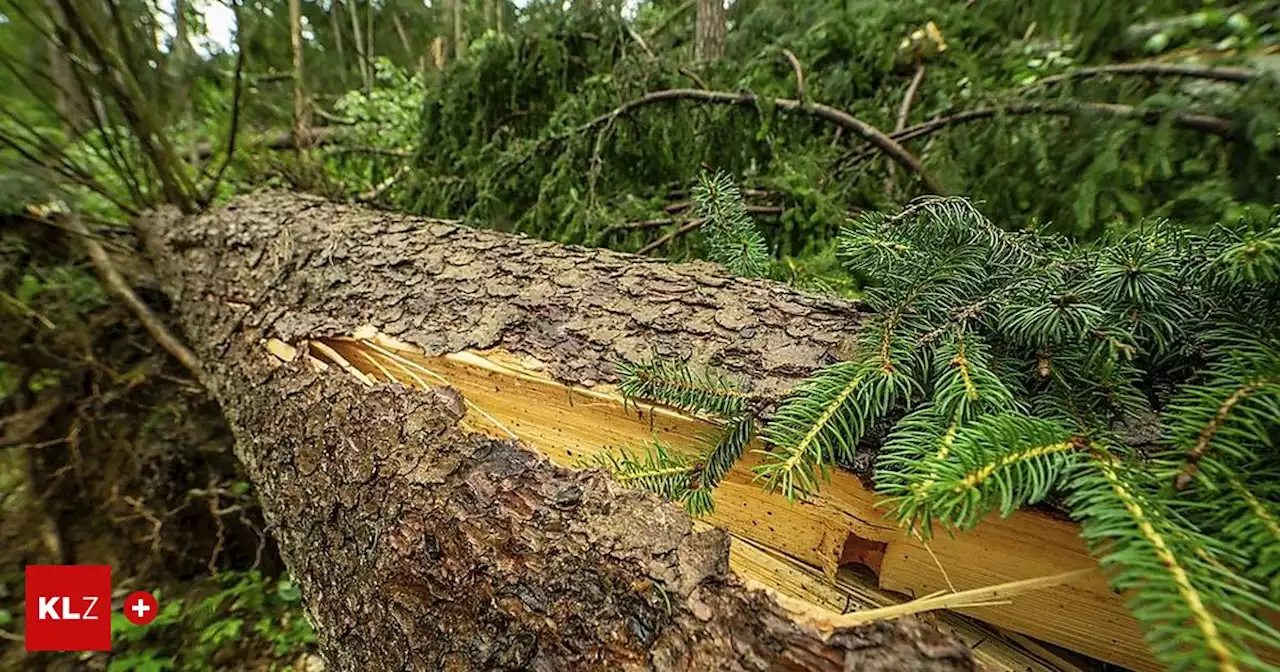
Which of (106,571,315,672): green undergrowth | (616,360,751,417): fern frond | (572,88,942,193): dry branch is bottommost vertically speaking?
(106,571,315,672): green undergrowth

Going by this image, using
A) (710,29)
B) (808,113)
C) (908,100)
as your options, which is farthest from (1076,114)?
(710,29)

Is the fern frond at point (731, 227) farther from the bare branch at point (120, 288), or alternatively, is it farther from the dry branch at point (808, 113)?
the bare branch at point (120, 288)

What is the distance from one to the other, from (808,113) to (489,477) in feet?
5.97

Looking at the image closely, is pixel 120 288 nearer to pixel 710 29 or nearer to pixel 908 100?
pixel 710 29

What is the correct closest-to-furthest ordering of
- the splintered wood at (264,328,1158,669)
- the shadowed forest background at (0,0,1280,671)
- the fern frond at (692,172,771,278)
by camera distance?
the splintered wood at (264,328,1158,669), the fern frond at (692,172,771,278), the shadowed forest background at (0,0,1280,671)

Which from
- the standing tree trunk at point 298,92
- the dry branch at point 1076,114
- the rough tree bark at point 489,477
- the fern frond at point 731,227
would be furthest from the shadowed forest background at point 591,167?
the rough tree bark at point 489,477

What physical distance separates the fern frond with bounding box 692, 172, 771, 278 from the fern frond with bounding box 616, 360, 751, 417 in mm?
507

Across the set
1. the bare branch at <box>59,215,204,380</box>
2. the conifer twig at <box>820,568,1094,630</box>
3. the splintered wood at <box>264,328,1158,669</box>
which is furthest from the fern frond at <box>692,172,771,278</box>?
the bare branch at <box>59,215,204,380</box>

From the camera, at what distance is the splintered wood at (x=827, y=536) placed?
723mm

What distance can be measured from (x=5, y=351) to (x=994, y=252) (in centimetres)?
382

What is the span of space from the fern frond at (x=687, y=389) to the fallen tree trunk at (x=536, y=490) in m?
0.08

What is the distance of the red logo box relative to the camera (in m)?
2.37

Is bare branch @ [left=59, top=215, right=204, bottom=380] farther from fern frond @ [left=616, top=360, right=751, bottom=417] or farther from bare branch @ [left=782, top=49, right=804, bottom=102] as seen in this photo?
bare branch @ [left=782, top=49, right=804, bottom=102]

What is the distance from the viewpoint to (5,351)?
2670 mm
